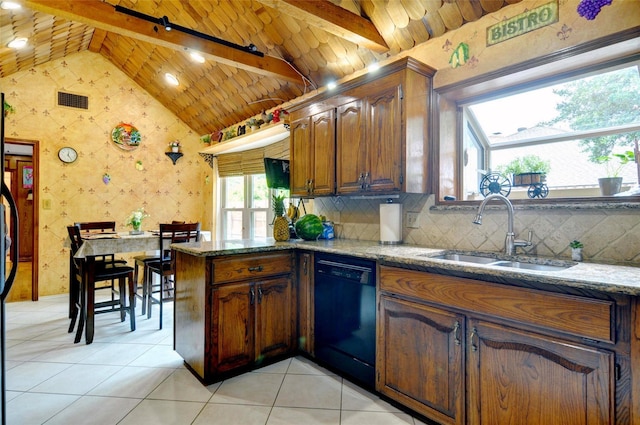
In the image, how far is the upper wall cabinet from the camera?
7.39 ft

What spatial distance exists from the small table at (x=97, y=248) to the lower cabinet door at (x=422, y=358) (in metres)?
2.43

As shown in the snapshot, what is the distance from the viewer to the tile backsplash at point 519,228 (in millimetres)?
1673

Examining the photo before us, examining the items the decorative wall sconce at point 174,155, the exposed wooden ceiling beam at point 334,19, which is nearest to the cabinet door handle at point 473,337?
the exposed wooden ceiling beam at point 334,19

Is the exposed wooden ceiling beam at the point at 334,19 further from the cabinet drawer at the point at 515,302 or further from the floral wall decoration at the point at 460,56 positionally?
the cabinet drawer at the point at 515,302

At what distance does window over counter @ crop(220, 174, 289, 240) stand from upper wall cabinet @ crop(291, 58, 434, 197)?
184 centimetres

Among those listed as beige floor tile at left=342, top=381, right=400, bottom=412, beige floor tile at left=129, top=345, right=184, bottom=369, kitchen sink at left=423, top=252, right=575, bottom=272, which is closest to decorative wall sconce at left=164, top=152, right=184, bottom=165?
beige floor tile at left=129, top=345, right=184, bottom=369

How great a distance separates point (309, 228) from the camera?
111 inches

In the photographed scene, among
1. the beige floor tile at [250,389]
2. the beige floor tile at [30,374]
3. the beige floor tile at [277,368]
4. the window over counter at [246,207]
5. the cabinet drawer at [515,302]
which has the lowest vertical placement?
the beige floor tile at [250,389]

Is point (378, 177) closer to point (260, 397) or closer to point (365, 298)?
point (365, 298)

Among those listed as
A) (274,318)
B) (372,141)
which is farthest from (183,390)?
(372,141)

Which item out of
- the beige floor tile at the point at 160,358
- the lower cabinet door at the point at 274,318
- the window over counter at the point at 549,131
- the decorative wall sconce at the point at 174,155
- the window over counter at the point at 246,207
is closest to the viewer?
the window over counter at the point at 549,131

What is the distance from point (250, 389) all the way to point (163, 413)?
503 millimetres

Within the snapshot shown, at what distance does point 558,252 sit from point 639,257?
1.06 feet

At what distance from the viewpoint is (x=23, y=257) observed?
6.55 m
